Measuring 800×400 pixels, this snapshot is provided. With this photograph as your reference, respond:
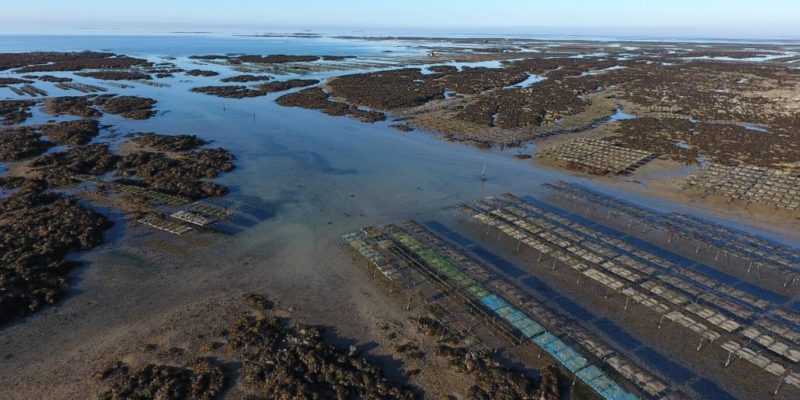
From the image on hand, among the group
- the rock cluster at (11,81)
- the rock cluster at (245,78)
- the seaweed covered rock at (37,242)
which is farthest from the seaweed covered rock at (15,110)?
the rock cluster at (245,78)

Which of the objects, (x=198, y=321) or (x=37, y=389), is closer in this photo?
(x=37, y=389)

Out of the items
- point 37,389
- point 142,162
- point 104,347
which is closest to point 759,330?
point 104,347

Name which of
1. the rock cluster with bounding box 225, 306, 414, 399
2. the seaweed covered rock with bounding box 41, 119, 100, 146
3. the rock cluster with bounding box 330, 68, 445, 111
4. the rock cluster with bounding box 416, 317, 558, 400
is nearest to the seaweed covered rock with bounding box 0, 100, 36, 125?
the seaweed covered rock with bounding box 41, 119, 100, 146

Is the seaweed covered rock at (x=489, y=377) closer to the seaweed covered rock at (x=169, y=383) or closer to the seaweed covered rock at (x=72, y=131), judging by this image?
the seaweed covered rock at (x=169, y=383)

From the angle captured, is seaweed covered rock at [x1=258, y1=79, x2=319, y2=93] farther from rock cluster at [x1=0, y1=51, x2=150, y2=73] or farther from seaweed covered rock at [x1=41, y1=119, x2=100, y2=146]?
rock cluster at [x1=0, y1=51, x2=150, y2=73]

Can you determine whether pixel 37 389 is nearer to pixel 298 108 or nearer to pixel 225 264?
pixel 225 264
